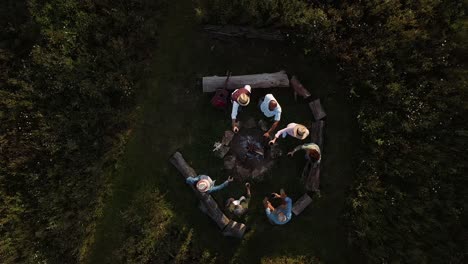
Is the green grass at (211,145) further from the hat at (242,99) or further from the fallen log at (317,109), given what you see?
the hat at (242,99)

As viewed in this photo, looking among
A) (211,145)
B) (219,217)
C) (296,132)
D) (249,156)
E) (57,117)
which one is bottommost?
(219,217)

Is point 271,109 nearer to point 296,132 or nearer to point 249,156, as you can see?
point 296,132

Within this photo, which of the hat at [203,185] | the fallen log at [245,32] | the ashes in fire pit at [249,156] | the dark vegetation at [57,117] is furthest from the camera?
the fallen log at [245,32]

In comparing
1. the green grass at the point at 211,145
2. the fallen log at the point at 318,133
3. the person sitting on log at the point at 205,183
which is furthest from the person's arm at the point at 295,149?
the person sitting on log at the point at 205,183

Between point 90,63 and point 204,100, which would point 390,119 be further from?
point 90,63

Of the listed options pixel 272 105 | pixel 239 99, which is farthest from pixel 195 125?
pixel 272 105

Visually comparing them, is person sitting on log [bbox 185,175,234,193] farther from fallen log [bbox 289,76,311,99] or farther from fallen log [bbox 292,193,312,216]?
fallen log [bbox 289,76,311,99]

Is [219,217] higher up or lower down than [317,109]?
lower down

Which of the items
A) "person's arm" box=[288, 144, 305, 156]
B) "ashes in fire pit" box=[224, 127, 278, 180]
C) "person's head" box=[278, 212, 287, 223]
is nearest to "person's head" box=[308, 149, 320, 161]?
"person's arm" box=[288, 144, 305, 156]
